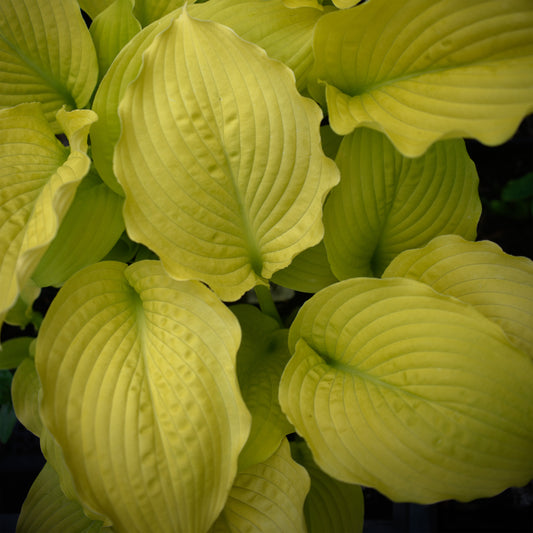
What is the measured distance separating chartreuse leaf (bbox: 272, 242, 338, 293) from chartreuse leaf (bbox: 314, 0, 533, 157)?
247mm

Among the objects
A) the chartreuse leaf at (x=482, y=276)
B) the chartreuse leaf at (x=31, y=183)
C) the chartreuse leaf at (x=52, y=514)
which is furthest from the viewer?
the chartreuse leaf at (x=52, y=514)

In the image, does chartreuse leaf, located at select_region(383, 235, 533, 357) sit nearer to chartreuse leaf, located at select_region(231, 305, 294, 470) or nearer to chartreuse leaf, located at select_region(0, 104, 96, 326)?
chartreuse leaf, located at select_region(231, 305, 294, 470)

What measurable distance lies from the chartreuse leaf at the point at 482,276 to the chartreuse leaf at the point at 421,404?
2.9 inches

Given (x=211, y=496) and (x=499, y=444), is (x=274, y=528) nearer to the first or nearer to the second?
(x=211, y=496)

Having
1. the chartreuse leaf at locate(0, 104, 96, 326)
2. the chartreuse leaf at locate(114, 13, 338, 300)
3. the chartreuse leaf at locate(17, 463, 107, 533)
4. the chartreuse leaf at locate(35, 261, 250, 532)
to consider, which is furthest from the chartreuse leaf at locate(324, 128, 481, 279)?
the chartreuse leaf at locate(17, 463, 107, 533)

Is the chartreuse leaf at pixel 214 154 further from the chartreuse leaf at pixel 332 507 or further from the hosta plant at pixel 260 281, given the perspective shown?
the chartreuse leaf at pixel 332 507

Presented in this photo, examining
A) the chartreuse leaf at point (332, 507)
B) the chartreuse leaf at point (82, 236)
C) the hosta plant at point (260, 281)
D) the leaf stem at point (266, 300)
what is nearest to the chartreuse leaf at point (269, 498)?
the hosta plant at point (260, 281)

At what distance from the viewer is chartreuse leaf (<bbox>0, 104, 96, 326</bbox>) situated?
1.64ft

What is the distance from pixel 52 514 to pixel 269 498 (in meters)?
0.36

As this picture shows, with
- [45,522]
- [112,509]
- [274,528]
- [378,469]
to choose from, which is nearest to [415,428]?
[378,469]

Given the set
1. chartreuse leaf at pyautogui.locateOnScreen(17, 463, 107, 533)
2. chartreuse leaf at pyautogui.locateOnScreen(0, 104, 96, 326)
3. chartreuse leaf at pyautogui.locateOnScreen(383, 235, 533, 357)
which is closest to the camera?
chartreuse leaf at pyautogui.locateOnScreen(0, 104, 96, 326)

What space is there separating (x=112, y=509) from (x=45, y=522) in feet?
0.95

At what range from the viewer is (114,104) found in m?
0.64

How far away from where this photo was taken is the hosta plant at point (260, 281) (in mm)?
542
